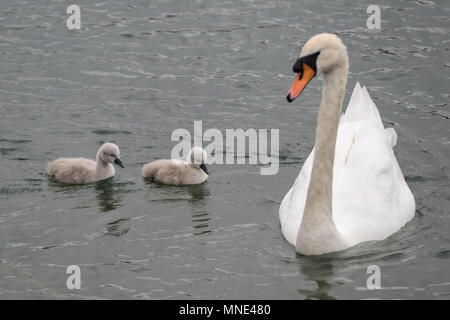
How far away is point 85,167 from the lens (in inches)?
439

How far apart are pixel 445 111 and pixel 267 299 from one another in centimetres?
608

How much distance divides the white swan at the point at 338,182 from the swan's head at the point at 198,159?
5.42 feet

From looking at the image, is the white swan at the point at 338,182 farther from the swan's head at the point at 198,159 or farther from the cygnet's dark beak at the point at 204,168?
the swan's head at the point at 198,159

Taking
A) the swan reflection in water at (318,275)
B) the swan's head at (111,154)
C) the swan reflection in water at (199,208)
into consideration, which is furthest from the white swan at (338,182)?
the swan's head at (111,154)

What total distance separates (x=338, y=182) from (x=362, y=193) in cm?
30

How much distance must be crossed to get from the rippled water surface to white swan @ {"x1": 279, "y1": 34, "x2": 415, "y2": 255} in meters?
0.18

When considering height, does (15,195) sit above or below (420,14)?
below

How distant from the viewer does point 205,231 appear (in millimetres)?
9539

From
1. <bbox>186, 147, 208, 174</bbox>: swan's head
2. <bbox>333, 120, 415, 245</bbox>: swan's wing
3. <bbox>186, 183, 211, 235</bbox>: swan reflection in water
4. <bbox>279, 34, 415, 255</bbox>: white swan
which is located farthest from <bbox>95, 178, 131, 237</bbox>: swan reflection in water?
<bbox>333, 120, 415, 245</bbox>: swan's wing

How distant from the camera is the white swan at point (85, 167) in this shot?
36.3 ft

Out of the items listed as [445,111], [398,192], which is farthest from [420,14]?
[398,192]

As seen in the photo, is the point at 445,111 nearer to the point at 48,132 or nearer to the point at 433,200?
the point at 433,200

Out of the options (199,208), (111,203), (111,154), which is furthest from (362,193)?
(111,154)

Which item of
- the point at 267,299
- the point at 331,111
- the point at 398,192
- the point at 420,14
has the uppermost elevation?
the point at 420,14
